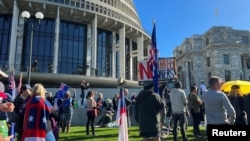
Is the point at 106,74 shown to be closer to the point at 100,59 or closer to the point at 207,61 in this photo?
the point at 100,59

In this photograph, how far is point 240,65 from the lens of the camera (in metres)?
71.0

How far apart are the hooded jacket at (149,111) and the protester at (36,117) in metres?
2.17

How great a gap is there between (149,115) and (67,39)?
35765 millimetres

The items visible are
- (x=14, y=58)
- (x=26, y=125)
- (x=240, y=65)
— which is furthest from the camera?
(x=240, y=65)

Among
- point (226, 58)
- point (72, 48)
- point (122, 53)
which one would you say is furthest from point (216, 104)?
point (226, 58)

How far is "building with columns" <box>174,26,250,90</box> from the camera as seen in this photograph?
6988cm

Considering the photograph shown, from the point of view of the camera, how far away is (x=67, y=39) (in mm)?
40844

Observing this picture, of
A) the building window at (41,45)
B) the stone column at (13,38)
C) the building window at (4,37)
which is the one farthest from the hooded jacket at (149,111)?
the building window at (4,37)

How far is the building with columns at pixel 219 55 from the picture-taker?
6988 cm

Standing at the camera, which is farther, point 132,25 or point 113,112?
point 132,25

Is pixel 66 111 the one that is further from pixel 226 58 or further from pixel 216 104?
pixel 226 58

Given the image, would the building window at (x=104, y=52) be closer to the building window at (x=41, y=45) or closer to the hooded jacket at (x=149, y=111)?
the building window at (x=41, y=45)

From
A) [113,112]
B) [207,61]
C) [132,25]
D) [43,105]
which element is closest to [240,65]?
[207,61]

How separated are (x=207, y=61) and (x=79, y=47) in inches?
1721
